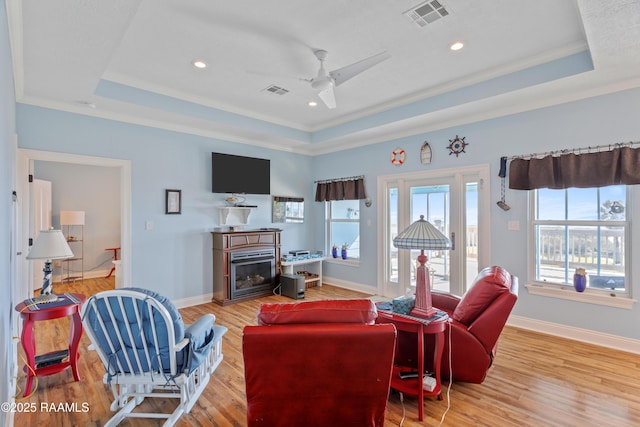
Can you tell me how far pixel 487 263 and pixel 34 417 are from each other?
451cm

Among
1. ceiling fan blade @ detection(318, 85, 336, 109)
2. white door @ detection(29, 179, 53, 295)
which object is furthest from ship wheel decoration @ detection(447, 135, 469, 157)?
white door @ detection(29, 179, 53, 295)

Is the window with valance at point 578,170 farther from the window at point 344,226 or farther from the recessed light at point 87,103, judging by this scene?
the recessed light at point 87,103

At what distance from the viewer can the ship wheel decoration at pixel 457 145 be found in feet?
13.8

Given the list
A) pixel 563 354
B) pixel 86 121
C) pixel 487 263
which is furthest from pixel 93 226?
pixel 563 354

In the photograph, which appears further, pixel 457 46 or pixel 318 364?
pixel 457 46

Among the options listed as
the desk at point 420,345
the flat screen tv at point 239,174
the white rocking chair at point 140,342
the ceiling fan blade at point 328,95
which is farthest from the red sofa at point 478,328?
the flat screen tv at point 239,174

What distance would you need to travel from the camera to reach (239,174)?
200 inches

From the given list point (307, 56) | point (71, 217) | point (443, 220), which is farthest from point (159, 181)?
point (443, 220)

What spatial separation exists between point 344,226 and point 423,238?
3694 mm

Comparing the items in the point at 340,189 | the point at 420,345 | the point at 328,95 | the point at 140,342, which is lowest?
the point at 420,345

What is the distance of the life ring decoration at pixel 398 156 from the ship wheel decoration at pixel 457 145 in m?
0.71

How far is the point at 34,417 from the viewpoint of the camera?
6.93 feet

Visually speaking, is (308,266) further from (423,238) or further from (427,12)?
(427,12)

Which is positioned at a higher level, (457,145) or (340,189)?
(457,145)
